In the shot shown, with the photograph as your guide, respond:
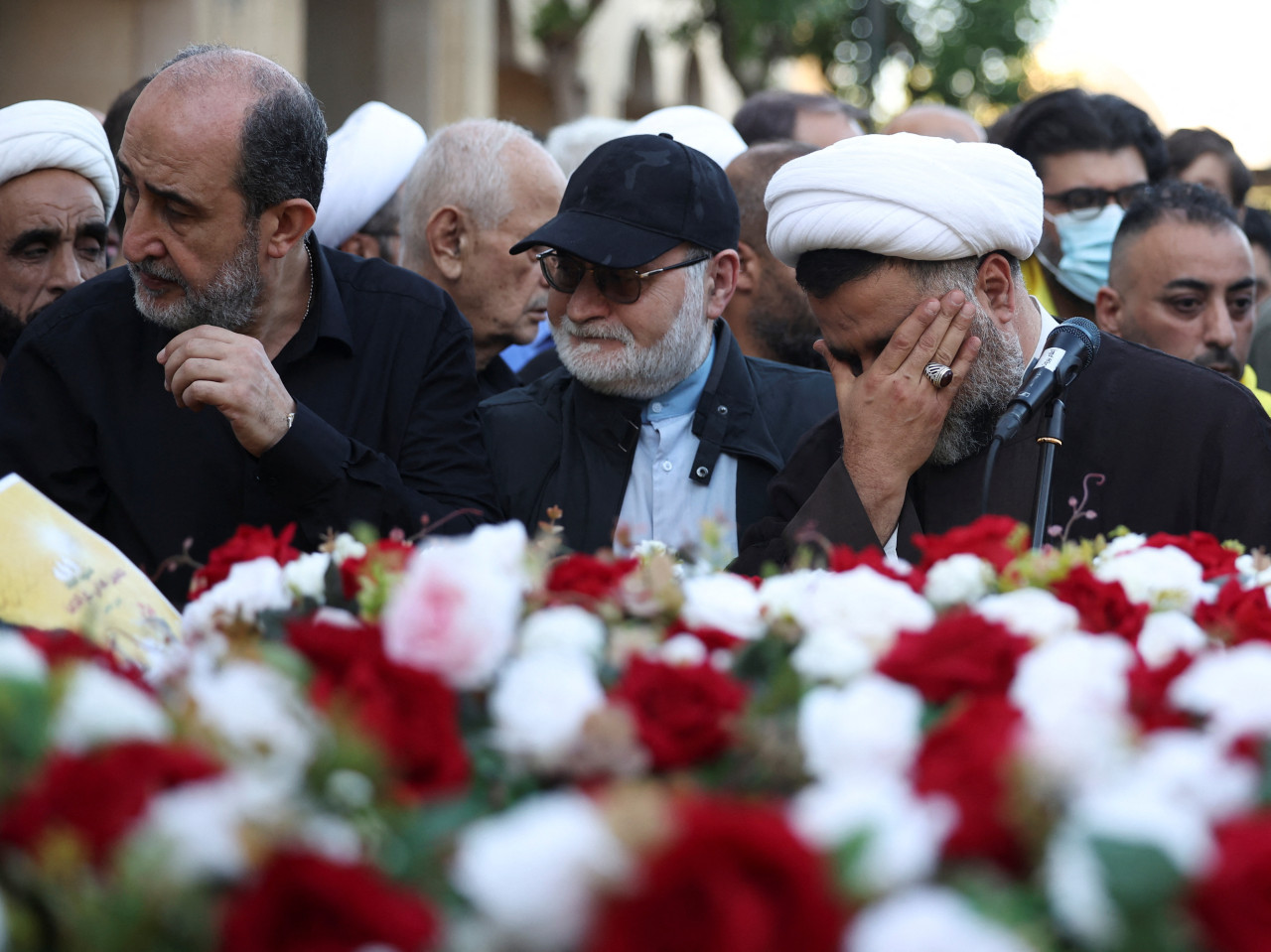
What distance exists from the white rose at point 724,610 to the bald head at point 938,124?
482 cm

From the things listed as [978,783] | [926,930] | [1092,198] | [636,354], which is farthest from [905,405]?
[1092,198]

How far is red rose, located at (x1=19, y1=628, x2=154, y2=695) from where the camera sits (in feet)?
5.06

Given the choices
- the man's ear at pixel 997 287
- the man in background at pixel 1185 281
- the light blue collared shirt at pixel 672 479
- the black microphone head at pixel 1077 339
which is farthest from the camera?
the man in background at pixel 1185 281

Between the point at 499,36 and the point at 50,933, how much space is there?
1754 centimetres

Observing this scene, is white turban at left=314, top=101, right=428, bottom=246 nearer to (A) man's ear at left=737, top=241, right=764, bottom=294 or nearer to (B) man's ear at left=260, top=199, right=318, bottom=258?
(A) man's ear at left=737, top=241, right=764, bottom=294

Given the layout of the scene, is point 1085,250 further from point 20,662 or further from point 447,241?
point 20,662

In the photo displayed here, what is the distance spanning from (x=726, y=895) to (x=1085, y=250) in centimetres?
507

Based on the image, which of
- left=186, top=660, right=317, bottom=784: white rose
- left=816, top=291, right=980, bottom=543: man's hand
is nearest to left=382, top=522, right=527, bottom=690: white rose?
left=186, top=660, right=317, bottom=784: white rose

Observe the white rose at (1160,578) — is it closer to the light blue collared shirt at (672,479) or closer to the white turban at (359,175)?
the light blue collared shirt at (672,479)

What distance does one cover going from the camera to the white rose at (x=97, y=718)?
132cm

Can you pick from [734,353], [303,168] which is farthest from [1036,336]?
[303,168]

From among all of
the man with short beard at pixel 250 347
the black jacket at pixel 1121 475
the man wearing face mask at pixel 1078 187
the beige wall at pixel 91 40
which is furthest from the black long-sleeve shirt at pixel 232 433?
the beige wall at pixel 91 40

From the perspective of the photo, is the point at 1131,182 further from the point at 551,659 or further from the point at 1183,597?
the point at 551,659

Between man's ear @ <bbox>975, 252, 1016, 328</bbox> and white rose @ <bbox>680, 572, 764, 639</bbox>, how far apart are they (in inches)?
66.1
